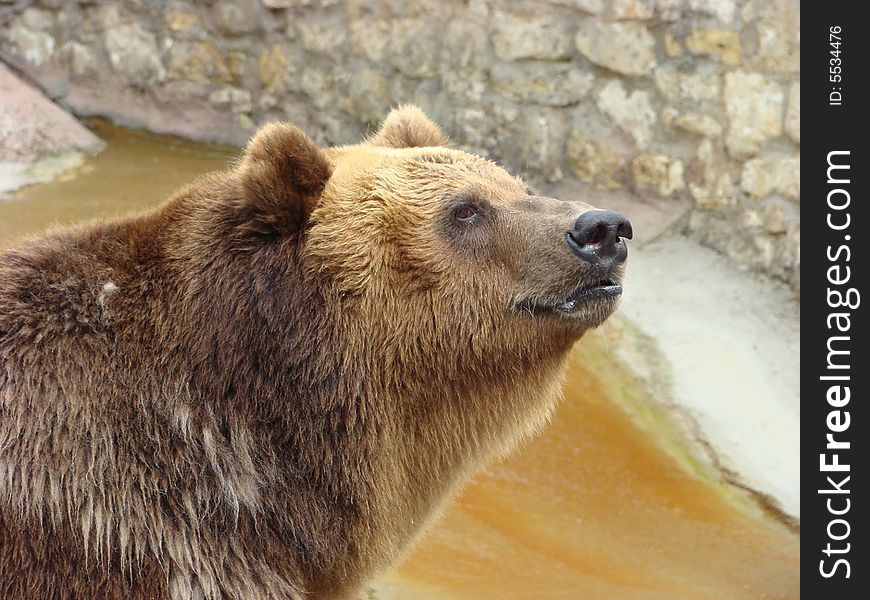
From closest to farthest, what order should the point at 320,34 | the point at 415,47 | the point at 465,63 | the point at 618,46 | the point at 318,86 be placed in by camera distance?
the point at 618,46
the point at 465,63
the point at 415,47
the point at 320,34
the point at 318,86

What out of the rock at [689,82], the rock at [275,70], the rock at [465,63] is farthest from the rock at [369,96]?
the rock at [689,82]

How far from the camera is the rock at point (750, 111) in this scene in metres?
6.61

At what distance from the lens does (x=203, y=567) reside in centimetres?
273

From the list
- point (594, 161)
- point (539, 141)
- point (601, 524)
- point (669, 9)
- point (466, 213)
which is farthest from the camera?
point (539, 141)

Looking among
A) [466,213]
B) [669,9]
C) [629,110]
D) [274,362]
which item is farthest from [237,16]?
[274,362]

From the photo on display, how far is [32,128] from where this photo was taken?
8312 mm

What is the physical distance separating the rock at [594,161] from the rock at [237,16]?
3114mm

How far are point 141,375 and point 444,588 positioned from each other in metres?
2.22

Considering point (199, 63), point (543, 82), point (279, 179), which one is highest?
point (199, 63)

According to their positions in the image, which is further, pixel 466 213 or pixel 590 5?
pixel 590 5

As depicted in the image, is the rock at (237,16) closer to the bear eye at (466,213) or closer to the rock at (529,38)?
the rock at (529,38)

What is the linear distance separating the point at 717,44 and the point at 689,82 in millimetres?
304

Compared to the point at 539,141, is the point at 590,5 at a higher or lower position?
higher

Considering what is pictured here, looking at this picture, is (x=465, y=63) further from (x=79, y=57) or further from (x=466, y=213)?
(x=466, y=213)
